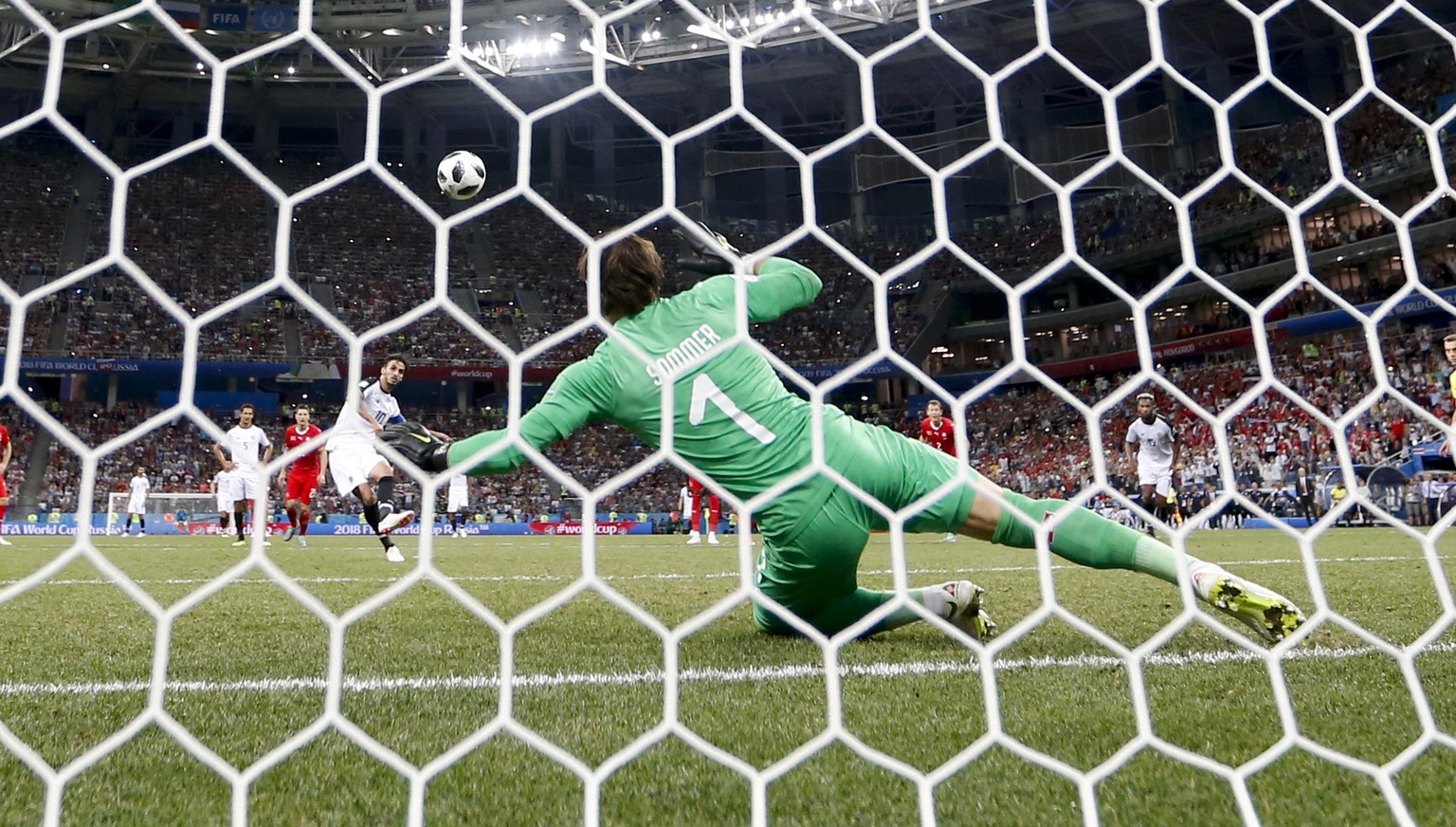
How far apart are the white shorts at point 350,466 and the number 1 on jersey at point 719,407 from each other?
516 cm

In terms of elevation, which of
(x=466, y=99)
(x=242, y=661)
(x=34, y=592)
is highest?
(x=466, y=99)

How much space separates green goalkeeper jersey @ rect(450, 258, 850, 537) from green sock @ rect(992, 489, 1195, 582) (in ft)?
1.75

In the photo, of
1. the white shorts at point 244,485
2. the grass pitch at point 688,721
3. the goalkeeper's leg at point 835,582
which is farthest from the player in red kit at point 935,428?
Answer: the white shorts at point 244,485

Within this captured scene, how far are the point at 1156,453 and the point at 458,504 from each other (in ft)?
36.7

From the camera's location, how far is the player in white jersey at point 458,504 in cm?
1534

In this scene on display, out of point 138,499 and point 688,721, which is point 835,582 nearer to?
point 688,721

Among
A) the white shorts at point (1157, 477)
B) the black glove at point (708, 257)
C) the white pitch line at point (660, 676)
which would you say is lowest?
the white shorts at point (1157, 477)

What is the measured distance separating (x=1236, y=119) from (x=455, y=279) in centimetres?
2117

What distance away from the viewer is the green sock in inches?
96.1

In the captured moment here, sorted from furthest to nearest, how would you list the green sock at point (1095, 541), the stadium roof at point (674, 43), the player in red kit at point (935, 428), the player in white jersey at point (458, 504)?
the stadium roof at point (674, 43)
the player in white jersey at point (458, 504)
the player in red kit at point (935, 428)
the green sock at point (1095, 541)

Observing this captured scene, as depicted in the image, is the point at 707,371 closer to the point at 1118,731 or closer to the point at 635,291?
the point at 635,291

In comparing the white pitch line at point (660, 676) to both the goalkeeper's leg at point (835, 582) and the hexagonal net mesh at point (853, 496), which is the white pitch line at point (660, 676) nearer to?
the hexagonal net mesh at point (853, 496)

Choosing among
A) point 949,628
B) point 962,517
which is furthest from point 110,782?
point 962,517

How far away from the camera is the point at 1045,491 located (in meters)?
15.8
